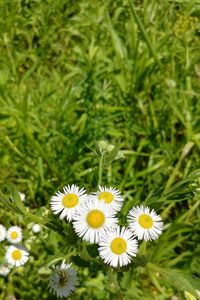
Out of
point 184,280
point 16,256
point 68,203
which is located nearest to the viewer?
point 184,280

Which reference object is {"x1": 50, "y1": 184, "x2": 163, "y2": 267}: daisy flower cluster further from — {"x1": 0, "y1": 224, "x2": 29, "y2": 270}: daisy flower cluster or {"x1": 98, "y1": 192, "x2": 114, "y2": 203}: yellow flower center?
{"x1": 0, "y1": 224, "x2": 29, "y2": 270}: daisy flower cluster

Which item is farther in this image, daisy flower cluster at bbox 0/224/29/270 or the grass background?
the grass background

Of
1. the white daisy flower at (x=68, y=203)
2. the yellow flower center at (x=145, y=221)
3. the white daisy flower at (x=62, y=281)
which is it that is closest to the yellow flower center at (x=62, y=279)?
the white daisy flower at (x=62, y=281)

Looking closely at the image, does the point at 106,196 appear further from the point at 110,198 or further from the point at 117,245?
the point at 117,245

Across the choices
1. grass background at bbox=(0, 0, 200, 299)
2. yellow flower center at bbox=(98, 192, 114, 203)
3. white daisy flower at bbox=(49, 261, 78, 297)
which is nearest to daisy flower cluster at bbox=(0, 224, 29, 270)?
grass background at bbox=(0, 0, 200, 299)

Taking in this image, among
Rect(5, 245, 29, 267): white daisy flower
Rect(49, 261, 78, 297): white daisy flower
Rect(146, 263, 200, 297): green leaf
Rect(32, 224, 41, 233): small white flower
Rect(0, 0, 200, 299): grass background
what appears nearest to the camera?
Rect(146, 263, 200, 297): green leaf

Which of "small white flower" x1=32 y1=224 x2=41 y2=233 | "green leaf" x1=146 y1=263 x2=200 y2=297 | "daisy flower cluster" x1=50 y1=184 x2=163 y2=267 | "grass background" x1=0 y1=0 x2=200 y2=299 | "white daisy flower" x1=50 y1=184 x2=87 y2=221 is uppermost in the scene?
"grass background" x1=0 y1=0 x2=200 y2=299

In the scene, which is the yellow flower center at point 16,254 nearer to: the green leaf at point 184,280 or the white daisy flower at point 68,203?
the white daisy flower at point 68,203

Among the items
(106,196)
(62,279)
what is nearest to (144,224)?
(106,196)
